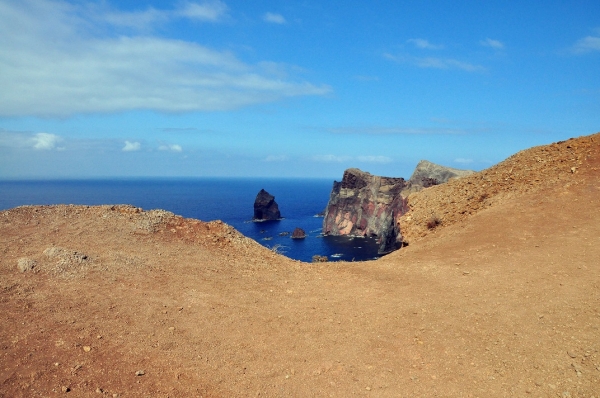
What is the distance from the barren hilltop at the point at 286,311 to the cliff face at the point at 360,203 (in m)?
80.3

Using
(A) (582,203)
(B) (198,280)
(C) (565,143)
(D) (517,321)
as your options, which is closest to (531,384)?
(D) (517,321)

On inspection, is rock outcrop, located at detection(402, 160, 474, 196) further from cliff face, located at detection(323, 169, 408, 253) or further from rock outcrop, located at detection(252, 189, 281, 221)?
rock outcrop, located at detection(252, 189, 281, 221)

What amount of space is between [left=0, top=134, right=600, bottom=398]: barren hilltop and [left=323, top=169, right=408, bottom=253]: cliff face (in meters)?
80.3

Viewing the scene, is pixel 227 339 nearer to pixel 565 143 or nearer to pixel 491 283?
pixel 491 283

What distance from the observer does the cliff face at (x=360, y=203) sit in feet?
325

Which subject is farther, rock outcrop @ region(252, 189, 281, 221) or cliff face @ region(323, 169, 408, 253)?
rock outcrop @ region(252, 189, 281, 221)

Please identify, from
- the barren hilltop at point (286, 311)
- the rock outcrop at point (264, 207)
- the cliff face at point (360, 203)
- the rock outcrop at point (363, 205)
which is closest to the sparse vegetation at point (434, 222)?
the barren hilltop at point (286, 311)

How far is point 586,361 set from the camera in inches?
349

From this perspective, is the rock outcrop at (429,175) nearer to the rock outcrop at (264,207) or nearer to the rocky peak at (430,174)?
the rocky peak at (430,174)

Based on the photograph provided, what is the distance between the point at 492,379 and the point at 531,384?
76cm

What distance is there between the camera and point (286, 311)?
11.9m

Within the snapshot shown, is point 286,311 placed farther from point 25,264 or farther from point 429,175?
point 429,175

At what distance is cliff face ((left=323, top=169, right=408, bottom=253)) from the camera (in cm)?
Answer: 9906

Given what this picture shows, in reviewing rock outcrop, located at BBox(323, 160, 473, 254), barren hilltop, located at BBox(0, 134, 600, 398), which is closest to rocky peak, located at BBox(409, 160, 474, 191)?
rock outcrop, located at BBox(323, 160, 473, 254)
